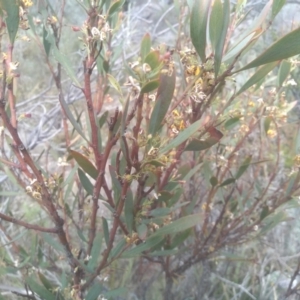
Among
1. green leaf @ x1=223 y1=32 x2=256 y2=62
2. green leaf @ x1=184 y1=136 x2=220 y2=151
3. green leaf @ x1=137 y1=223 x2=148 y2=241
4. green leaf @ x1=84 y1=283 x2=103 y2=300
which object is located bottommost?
green leaf @ x1=84 y1=283 x2=103 y2=300

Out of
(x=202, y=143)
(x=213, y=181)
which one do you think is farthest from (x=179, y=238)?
(x=202, y=143)

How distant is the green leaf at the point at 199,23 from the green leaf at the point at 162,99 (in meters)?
0.06

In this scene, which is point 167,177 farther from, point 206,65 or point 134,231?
point 206,65

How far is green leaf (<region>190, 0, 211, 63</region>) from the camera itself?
1.72 feet

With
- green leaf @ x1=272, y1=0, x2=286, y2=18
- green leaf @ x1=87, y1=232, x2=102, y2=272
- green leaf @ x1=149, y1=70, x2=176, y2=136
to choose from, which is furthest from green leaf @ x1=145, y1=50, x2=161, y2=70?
green leaf @ x1=87, y1=232, x2=102, y2=272

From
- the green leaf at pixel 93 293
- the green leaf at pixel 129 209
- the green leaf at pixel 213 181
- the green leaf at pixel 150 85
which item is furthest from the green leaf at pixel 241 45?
the green leaf at pixel 93 293

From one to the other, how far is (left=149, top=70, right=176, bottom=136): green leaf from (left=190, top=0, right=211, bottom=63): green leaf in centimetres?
6

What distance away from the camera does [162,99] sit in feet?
1.88

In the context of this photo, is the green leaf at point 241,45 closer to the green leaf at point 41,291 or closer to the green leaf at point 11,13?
the green leaf at point 11,13

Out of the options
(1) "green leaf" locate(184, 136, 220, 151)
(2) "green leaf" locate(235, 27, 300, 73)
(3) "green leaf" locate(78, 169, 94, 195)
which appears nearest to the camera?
(2) "green leaf" locate(235, 27, 300, 73)

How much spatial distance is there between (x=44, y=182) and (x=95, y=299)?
0.28m

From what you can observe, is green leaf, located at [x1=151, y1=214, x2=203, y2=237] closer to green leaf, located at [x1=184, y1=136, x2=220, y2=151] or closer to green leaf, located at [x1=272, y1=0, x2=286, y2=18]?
green leaf, located at [x1=184, y1=136, x2=220, y2=151]

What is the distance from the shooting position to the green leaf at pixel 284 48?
0.49 meters

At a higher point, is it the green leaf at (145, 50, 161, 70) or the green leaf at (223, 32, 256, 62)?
the green leaf at (145, 50, 161, 70)
